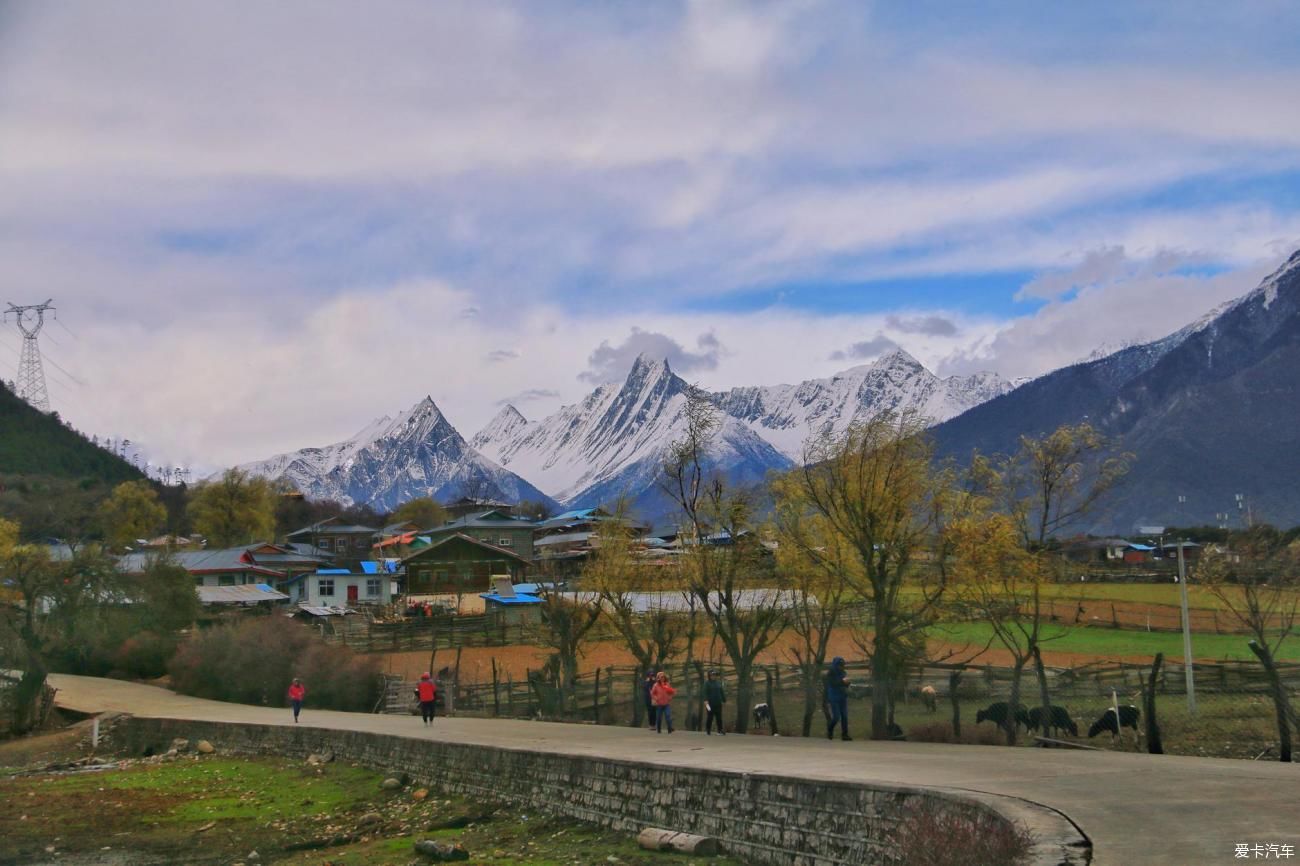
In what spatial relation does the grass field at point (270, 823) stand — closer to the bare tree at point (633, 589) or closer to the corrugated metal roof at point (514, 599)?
the bare tree at point (633, 589)

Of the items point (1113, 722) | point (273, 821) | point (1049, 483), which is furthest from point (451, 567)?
point (1113, 722)

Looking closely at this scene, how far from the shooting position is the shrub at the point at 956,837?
11.7 metres

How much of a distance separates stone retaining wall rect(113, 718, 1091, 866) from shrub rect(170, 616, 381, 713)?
53.4 feet

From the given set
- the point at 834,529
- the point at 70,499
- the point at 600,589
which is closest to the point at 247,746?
the point at 600,589

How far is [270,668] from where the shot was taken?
50844 millimetres

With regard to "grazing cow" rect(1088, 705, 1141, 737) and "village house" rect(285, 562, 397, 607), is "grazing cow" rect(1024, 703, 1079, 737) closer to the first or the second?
"grazing cow" rect(1088, 705, 1141, 737)

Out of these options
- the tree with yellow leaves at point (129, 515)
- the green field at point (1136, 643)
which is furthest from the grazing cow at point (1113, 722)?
the tree with yellow leaves at point (129, 515)

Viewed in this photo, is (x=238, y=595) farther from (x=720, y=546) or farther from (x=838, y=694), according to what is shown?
(x=838, y=694)

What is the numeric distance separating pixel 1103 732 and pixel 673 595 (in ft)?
52.9

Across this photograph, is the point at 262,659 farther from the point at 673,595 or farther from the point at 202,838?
the point at 202,838

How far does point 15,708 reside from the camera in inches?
1786

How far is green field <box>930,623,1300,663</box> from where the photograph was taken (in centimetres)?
5138

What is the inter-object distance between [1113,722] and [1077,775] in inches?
430

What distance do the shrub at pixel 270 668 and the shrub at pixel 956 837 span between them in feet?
118
